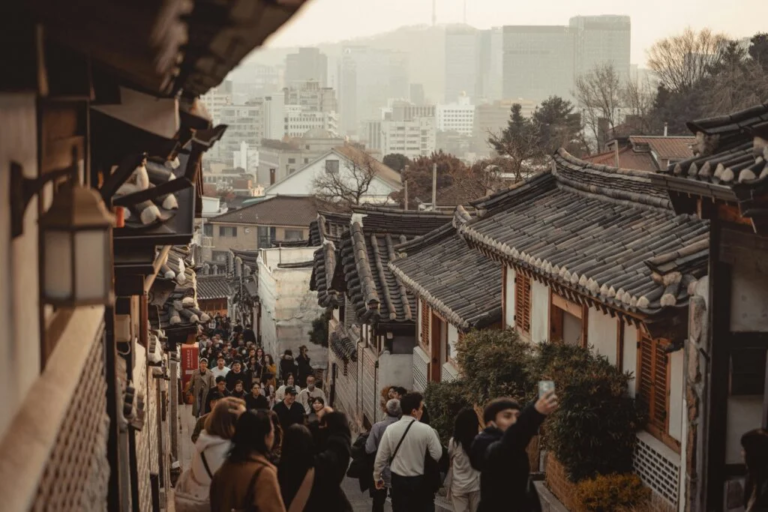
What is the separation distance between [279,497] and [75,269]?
10.2 ft

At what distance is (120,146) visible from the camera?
24.2 ft

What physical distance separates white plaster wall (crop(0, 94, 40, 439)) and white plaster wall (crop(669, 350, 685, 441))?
7.96m

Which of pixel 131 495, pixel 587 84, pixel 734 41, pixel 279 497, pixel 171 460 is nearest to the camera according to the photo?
pixel 279 497

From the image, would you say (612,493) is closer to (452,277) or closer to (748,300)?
(748,300)

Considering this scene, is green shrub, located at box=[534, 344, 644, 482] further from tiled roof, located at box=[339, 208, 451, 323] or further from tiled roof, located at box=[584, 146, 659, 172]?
tiled roof, located at box=[584, 146, 659, 172]

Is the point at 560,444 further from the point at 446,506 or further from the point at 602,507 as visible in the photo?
the point at 446,506

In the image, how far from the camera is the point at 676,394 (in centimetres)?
1159

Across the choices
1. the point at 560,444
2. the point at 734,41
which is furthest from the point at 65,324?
the point at 734,41

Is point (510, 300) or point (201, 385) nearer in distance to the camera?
point (510, 300)

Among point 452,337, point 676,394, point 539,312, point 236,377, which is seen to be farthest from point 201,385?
point 676,394

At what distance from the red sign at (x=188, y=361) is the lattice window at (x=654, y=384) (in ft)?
65.4

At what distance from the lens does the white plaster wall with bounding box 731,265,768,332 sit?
33.7 ft

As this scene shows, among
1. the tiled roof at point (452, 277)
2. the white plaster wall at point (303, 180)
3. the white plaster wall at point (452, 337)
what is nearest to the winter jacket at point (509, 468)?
the tiled roof at point (452, 277)

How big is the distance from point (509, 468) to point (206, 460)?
2.21 meters
